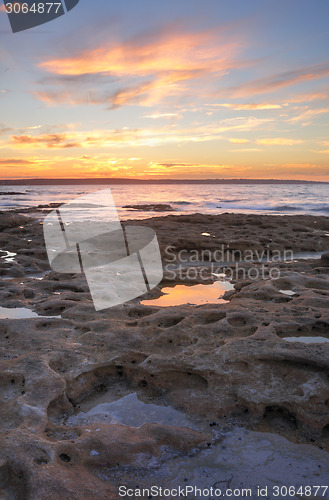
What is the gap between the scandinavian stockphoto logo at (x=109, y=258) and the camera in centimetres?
616

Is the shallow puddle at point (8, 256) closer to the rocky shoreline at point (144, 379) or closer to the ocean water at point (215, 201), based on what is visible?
the rocky shoreline at point (144, 379)

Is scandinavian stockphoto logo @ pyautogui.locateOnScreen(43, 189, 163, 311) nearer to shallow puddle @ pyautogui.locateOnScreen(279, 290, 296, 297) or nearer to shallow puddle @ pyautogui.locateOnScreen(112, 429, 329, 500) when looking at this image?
shallow puddle @ pyautogui.locateOnScreen(279, 290, 296, 297)

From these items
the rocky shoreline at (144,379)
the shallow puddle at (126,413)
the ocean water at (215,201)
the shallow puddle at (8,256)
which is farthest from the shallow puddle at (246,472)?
the ocean water at (215,201)

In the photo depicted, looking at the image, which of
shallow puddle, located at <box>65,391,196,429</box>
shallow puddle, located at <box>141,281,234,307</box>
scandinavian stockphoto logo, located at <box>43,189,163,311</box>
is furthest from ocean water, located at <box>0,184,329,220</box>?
shallow puddle, located at <box>65,391,196,429</box>

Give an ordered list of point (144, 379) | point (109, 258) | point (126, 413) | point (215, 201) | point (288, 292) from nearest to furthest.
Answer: point (126, 413), point (144, 379), point (288, 292), point (109, 258), point (215, 201)

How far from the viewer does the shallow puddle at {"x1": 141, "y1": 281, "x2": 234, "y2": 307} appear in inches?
232

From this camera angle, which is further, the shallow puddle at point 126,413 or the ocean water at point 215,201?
the ocean water at point 215,201

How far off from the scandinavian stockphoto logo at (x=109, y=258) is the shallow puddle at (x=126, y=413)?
2.13 meters

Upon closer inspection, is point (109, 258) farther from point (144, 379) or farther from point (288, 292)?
point (144, 379)

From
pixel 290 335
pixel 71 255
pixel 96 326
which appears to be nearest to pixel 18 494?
pixel 96 326

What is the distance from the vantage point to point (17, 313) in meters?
5.04

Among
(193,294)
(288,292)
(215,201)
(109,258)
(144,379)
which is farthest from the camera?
(215,201)

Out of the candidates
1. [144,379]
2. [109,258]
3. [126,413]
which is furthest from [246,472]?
[109,258]

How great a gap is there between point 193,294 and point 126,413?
3612mm
